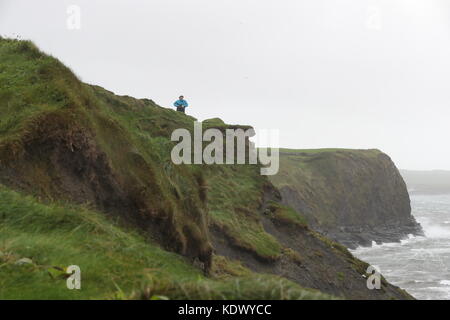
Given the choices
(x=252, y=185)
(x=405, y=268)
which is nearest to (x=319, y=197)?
(x=405, y=268)

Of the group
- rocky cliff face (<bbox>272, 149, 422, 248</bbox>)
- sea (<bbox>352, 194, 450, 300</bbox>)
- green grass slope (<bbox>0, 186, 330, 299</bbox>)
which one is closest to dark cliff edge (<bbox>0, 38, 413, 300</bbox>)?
green grass slope (<bbox>0, 186, 330, 299</bbox>)

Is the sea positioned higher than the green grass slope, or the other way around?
the green grass slope

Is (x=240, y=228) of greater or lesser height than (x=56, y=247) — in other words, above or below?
below

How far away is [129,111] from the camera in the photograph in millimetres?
23578

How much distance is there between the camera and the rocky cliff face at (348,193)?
7219cm

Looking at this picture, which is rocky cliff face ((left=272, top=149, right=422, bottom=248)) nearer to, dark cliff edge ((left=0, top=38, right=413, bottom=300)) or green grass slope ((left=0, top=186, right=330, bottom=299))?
dark cliff edge ((left=0, top=38, right=413, bottom=300))

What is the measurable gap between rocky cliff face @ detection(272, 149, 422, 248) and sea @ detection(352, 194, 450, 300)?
4174 mm

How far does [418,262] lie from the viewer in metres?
50.0

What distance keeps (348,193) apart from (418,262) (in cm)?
3454

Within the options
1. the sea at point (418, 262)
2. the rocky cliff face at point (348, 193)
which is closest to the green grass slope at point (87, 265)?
the sea at point (418, 262)

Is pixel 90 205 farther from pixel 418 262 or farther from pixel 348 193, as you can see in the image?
pixel 348 193

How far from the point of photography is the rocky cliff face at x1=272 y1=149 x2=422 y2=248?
72.2m
